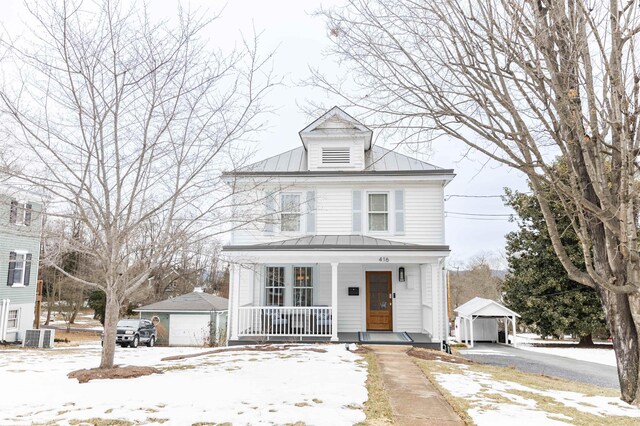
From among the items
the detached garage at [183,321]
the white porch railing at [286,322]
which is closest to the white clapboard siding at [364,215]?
the white porch railing at [286,322]

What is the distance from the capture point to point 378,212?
1380cm

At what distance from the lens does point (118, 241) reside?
7477 mm

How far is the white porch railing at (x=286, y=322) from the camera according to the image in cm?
1206

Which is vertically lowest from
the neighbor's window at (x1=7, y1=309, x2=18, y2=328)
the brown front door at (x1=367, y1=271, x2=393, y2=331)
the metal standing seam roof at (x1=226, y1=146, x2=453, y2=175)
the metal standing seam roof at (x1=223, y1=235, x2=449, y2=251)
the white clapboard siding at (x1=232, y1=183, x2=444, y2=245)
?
the neighbor's window at (x1=7, y1=309, x2=18, y2=328)

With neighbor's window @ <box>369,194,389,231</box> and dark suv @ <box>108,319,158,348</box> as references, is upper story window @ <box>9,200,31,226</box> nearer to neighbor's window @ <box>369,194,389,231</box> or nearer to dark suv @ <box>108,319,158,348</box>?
neighbor's window @ <box>369,194,389,231</box>

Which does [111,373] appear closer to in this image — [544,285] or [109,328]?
[109,328]

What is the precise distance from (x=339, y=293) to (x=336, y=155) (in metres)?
4.61

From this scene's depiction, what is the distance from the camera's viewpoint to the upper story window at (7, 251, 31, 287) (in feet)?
64.1

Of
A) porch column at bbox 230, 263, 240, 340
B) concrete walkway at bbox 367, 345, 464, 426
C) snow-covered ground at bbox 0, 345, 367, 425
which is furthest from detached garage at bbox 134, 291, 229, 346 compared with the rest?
concrete walkway at bbox 367, 345, 464, 426

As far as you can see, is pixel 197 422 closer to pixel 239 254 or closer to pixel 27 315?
pixel 239 254

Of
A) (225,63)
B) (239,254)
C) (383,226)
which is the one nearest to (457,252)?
(383,226)

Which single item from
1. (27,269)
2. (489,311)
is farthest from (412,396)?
(27,269)

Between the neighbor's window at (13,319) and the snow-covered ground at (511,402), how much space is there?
67.1 ft

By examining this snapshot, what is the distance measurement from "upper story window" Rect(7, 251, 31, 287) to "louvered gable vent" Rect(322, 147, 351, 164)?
15.2 meters
